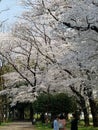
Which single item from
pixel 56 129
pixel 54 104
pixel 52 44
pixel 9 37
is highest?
pixel 9 37

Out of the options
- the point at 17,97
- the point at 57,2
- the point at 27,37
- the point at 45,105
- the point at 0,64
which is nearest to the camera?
the point at 57,2

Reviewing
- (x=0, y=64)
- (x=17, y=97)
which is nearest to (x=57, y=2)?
(x=17, y=97)

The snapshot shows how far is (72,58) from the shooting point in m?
26.3

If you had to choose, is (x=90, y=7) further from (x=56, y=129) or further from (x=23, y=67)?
(x=23, y=67)

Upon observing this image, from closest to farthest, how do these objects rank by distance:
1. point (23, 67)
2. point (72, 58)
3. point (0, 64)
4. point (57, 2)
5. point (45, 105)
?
point (72, 58) < point (57, 2) < point (45, 105) < point (23, 67) < point (0, 64)

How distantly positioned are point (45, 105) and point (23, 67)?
701cm

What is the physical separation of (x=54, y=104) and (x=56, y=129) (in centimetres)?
2783

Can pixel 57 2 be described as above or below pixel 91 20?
above

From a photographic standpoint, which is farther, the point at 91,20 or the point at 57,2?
the point at 57,2

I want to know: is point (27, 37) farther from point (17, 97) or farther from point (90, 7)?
point (90, 7)

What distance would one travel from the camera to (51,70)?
4262 cm

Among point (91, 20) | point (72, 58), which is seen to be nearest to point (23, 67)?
point (72, 58)

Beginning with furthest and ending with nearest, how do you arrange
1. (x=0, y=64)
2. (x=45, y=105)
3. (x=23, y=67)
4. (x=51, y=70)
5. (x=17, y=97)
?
(x=0, y=64) → (x=17, y=97) → (x=23, y=67) → (x=45, y=105) → (x=51, y=70)

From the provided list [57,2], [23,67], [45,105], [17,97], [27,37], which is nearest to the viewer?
[57,2]
